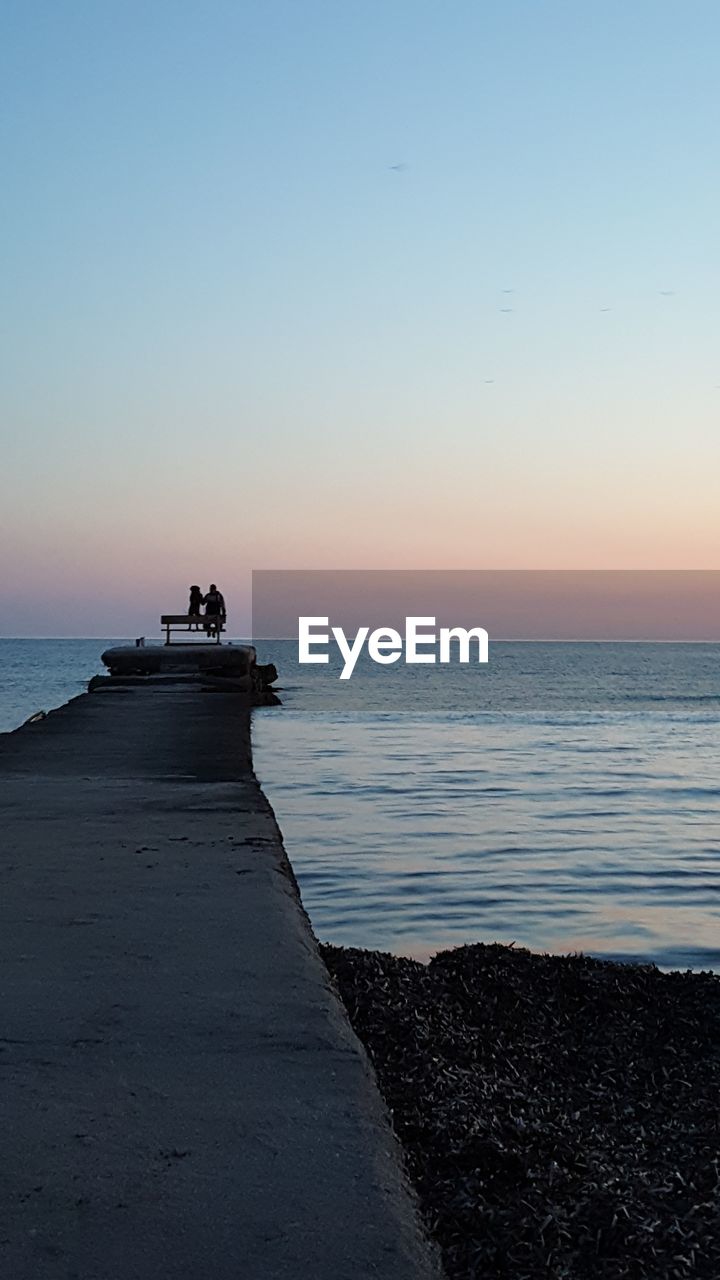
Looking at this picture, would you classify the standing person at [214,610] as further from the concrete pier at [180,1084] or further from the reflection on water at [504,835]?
the concrete pier at [180,1084]

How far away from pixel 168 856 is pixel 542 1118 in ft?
8.34

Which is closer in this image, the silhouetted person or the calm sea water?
the calm sea water

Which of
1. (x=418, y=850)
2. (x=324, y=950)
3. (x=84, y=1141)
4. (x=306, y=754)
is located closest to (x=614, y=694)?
(x=306, y=754)

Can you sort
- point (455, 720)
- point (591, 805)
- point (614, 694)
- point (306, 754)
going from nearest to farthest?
point (591, 805)
point (306, 754)
point (455, 720)
point (614, 694)

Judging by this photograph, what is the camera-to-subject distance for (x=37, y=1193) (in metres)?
2.46

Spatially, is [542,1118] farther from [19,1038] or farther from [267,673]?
[267,673]

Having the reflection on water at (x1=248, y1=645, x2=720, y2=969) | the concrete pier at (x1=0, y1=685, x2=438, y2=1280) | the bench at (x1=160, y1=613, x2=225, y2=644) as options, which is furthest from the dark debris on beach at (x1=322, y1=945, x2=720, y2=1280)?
the bench at (x1=160, y1=613, x2=225, y2=644)

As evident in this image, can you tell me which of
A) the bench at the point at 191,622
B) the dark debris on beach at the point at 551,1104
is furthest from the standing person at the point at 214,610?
the dark debris on beach at the point at 551,1104

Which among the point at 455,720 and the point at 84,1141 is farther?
the point at 455,720

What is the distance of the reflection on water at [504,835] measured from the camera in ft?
27.0

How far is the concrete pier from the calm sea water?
2.77 m

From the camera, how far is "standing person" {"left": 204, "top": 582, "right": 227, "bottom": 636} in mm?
33156

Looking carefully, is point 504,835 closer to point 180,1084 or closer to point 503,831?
point 503,831

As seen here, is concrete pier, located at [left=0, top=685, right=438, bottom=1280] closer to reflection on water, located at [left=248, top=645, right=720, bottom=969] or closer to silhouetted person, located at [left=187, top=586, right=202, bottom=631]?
reflection on water, located at [left=248, top=645, right=720, bottom=969]
